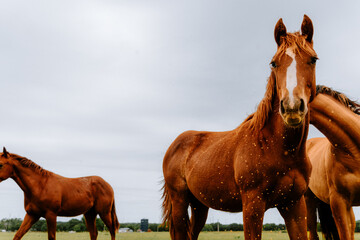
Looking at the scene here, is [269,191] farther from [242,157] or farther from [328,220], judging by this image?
[328,220]

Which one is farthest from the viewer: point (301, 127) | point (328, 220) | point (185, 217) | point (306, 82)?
point (328, 220)

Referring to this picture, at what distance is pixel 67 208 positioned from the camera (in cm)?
1029

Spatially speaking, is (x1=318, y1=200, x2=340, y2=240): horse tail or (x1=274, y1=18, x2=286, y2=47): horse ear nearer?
(x1=274, y1=18, x2=286, y2=47): horse ear

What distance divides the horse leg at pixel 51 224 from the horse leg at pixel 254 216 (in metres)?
6.78

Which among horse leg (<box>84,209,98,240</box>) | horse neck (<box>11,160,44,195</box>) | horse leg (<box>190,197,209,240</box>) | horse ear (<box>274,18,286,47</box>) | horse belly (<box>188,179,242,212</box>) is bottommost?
horse leg (<box>84,209,98,240</box>)

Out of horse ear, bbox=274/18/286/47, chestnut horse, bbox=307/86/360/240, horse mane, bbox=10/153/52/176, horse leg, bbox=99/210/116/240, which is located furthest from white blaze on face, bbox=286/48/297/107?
horse leg, bbox=99/210/116/240

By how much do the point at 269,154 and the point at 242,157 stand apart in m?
0.29

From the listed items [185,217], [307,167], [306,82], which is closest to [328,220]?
[185,217]

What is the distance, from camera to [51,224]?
8828 millimetres

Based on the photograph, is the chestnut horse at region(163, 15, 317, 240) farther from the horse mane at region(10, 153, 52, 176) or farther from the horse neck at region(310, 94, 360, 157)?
the horse mane at region(10, 153, 52, 176)

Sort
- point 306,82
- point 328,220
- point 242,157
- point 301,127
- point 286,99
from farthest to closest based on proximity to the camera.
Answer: point 328,220, point 242,157, point 301,127, point 306,82, point 286,99

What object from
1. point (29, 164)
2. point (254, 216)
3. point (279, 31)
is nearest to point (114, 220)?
point (29, 164)

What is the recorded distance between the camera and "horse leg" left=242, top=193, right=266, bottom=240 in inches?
121

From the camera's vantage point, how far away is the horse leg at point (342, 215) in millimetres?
4867
